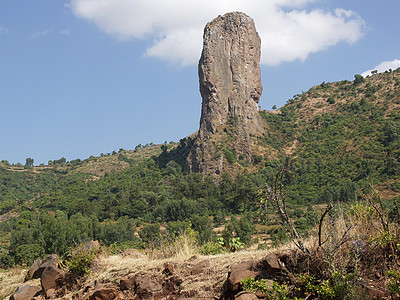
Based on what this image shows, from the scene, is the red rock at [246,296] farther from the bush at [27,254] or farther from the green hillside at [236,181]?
the green hillside at [236,181]

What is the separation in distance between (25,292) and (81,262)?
1839 mm

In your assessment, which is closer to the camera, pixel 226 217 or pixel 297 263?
pixel 297 263

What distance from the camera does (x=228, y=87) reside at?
74812mm

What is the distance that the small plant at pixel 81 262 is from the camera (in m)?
8.00

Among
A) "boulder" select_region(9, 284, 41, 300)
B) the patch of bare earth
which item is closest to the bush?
"boulder" select_region(9, 284, 41, 300)

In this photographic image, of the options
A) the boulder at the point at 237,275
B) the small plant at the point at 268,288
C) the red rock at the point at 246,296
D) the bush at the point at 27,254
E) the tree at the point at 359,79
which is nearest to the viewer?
the small plant at the point at 268,288

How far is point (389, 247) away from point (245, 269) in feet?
6.73

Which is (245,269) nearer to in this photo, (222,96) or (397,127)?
(397,127)

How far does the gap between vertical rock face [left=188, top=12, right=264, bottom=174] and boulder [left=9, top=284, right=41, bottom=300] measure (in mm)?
61413

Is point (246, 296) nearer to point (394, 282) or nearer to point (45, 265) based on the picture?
point (394, 282)

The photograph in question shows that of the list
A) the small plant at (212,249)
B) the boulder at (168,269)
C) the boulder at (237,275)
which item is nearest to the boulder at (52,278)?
the boulder at (168,269)

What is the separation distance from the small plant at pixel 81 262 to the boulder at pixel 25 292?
4.16 ft

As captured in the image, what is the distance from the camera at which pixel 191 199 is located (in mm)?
63969

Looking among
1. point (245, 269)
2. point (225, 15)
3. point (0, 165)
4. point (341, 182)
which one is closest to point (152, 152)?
point (0, 165)
